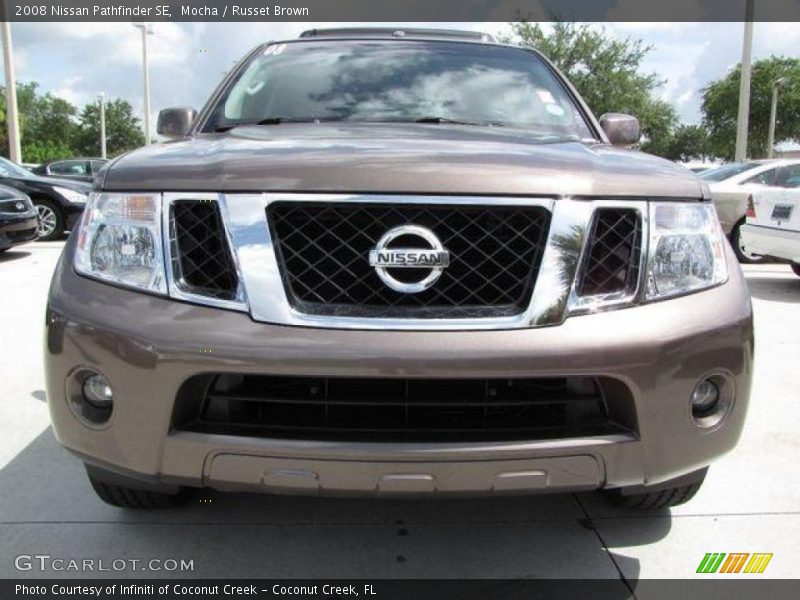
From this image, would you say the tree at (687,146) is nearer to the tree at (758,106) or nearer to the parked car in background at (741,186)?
the tree at (758,106)

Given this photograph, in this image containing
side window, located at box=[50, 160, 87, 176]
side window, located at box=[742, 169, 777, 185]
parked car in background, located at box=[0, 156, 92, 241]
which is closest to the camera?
side window, located at box=[742, 169, 777, 185]

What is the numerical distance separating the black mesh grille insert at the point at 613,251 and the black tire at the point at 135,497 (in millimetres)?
1490

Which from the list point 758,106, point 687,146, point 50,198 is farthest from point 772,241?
point 687,146

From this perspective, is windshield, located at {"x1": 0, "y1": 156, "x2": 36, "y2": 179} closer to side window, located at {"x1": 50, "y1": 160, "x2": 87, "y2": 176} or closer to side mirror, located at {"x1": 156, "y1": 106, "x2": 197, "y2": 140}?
side window, located at {"x1": 50, "y1": 160, "x2": 87, "y2": 176}

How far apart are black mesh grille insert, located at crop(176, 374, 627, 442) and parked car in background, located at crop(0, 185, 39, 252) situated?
8.19m

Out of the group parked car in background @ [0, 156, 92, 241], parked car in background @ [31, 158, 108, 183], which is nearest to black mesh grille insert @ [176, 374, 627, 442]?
parked car in background @ [0, 156, 92, 241]

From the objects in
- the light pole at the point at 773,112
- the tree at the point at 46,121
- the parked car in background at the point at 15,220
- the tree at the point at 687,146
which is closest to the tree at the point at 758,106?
the light pole at the point at 773,112

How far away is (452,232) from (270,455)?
2.41ft

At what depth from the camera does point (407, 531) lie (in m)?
2.48

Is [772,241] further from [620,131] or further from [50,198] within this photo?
[50,198]

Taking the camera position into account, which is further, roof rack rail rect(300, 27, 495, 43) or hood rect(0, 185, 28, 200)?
hood rect(0, 185, 28, 200)

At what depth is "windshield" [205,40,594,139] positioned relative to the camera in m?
2.94

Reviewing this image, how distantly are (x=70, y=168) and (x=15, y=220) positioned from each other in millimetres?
6482

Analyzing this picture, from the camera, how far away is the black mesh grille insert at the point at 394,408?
5.99ft
